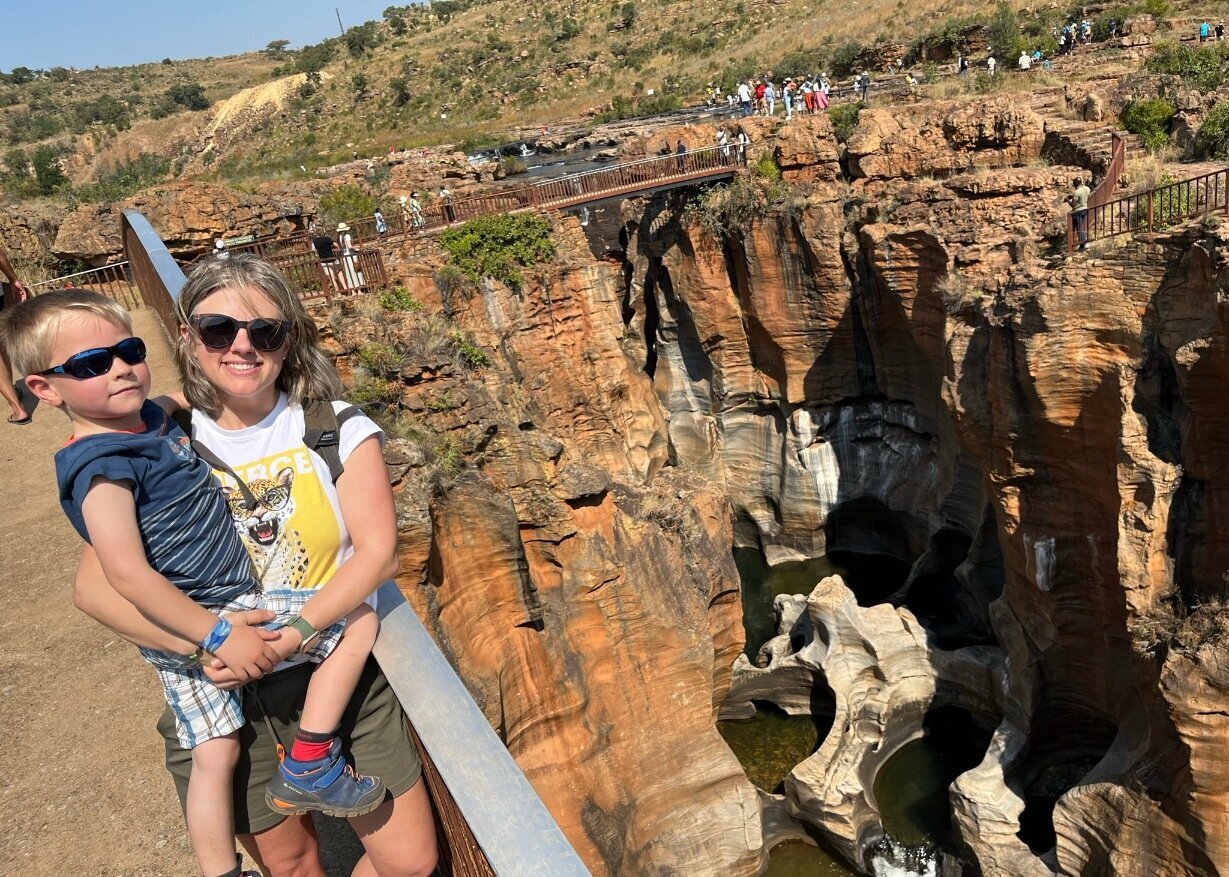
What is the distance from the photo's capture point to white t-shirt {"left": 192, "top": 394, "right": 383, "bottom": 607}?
2.75 metres

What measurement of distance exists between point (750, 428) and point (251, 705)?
2123 centimetres

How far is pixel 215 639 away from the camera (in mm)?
2527

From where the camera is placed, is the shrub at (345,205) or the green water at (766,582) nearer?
the green water at (766,582)

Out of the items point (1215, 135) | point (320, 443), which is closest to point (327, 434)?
point (320, 443)

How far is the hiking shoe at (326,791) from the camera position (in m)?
2.60

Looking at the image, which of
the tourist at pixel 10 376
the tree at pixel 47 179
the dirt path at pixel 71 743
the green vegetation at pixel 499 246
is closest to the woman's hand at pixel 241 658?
the dirt path at pixel 71 743

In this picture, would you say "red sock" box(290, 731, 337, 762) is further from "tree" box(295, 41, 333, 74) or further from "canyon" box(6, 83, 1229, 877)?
"tree" box(295, 41, 333, 74)

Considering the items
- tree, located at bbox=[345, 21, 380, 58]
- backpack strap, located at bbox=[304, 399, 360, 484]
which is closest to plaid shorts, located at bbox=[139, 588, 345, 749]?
backpack strap, located at bbox=[304, 399, 360, 484]

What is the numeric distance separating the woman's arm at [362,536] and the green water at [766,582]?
17493mm

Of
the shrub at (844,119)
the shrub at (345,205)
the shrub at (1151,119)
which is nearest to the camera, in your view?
the shrub at (1151,119)

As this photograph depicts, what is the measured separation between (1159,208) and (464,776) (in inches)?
535

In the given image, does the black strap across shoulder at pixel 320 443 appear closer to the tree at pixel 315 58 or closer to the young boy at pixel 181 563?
the young boy at pixel 181 563

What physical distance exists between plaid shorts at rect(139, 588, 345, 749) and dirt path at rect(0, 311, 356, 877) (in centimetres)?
179

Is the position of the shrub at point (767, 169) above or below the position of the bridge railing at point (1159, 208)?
above
